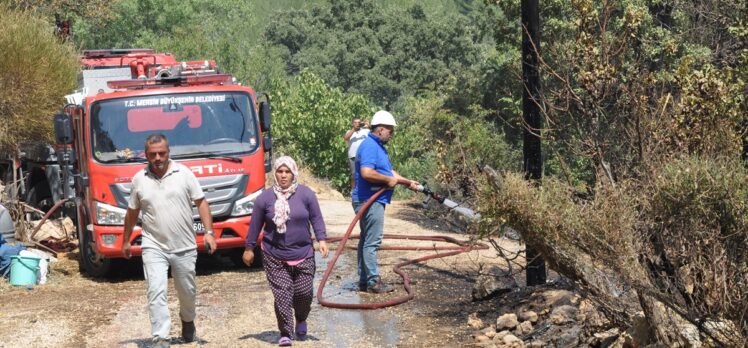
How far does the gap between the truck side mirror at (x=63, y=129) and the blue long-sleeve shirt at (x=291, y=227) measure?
4.91 metres

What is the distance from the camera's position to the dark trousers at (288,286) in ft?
29.7

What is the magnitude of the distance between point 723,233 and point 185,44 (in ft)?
145

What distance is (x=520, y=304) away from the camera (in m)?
10.2

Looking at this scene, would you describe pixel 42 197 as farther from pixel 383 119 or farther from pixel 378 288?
pixel 383 119

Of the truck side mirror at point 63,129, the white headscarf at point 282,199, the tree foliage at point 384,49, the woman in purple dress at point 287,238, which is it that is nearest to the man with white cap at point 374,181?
the woman in purple dress at point 287,238

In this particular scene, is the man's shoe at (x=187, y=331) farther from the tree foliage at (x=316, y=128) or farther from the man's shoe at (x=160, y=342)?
the tree foliage at (x=316, y=128)

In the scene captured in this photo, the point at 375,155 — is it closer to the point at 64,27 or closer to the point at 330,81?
the point at 64,27

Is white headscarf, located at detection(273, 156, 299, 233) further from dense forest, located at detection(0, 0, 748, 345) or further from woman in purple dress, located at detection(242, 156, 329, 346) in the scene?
dense forest, located at detection(0, 0, 748, 345)

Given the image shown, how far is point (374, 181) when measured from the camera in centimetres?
1120

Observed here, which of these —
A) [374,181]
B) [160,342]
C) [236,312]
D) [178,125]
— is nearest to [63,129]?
[178,125]

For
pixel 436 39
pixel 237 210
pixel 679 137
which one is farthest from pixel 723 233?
pixel 436 39

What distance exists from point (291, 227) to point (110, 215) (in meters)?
4.56

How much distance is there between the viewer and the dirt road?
9.72 meters

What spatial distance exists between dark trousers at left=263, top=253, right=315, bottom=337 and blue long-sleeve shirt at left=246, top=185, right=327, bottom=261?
0.25 feet
